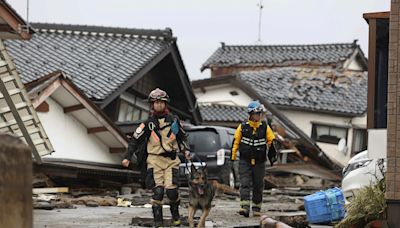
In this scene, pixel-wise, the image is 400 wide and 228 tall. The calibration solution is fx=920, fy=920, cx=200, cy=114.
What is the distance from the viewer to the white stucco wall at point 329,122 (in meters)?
44.2

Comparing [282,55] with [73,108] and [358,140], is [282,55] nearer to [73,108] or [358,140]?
[358,140]

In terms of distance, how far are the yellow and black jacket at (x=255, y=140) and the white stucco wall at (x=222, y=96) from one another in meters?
28.3

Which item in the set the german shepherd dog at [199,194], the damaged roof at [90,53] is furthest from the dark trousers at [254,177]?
the damaged roof at [90,53]

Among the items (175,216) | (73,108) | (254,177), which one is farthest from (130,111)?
(175,216)

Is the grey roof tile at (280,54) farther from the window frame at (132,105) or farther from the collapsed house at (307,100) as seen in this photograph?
the window frame at (132,105)

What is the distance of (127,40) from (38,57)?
3.75 meters

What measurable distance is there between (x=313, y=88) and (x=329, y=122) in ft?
7.16

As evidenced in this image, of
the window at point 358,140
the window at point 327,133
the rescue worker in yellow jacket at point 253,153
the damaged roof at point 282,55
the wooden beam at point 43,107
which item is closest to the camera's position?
the rescue worker in yellow jacket at point 253,153

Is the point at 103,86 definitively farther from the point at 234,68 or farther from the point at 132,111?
the point at 234,68

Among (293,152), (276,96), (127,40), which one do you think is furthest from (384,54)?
(276,96)

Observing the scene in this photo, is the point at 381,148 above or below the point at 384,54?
below

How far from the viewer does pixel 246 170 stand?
48.2 ft

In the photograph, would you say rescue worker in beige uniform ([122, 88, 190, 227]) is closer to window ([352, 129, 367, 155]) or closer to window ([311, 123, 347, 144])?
window ([311, 123, 347, 144])

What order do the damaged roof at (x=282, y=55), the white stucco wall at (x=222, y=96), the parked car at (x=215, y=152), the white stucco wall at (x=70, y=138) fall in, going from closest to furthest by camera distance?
1. the white stucco wall at (x=70, y=138)
2. the parked car at (x=215, y=152)
3. the white stucco wall at (x=222, y=96)
4. the damaged roof at (x=282, y=55)
